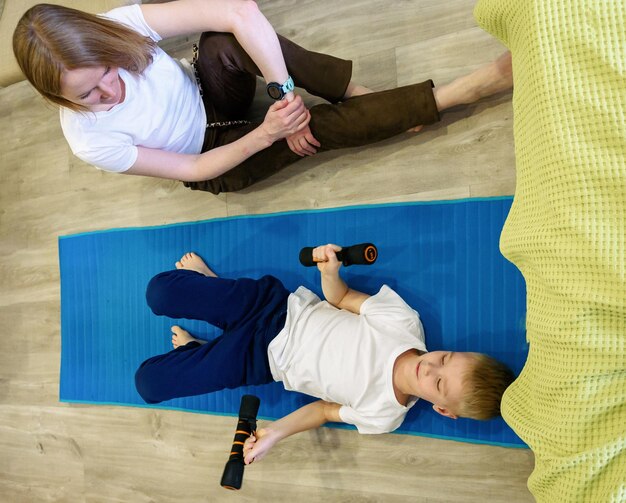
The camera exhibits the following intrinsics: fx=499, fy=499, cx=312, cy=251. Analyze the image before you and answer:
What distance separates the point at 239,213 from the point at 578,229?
3.68 ft

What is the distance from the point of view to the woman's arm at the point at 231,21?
1221 mm

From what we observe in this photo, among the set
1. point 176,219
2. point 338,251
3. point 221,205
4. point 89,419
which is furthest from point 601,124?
point 89,419

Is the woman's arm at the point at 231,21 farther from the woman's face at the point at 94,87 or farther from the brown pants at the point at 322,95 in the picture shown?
the woman's face at the point at 94,87

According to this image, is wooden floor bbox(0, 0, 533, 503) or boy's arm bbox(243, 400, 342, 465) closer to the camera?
boy's arm bbox(243, 400, 342, 465)

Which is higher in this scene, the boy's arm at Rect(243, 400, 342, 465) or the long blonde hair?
the long blonde hair

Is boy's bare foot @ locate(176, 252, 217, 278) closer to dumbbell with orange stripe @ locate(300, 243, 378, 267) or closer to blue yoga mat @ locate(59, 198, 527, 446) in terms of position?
blue yoga mat @ locate(59, 198, 527, 446)

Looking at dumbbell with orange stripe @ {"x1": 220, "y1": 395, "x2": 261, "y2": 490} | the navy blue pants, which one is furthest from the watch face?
dumbbell with orange stripe @ {"x1": 220, "y1": 395, "x2": 261, "y2": 490}

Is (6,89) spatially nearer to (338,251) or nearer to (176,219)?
(176,219)

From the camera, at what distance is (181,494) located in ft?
5.55

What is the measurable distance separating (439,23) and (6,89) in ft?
5.81

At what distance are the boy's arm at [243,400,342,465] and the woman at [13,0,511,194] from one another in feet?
2.31

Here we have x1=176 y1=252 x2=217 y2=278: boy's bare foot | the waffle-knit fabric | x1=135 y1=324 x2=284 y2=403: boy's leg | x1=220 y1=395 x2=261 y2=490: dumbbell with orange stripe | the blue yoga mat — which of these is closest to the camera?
the waffle-knit fabric

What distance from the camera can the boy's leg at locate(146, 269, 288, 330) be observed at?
146cm

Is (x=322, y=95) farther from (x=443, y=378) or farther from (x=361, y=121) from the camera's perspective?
(x=443, y=378)
